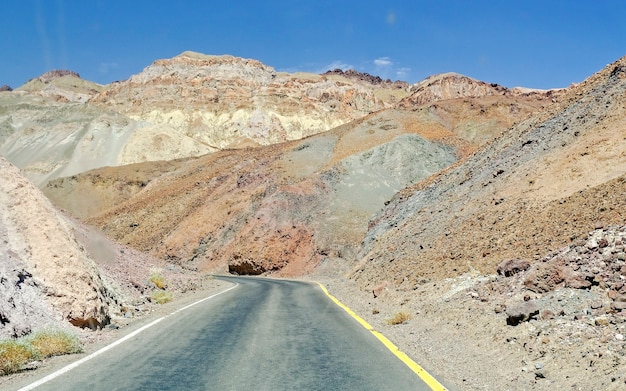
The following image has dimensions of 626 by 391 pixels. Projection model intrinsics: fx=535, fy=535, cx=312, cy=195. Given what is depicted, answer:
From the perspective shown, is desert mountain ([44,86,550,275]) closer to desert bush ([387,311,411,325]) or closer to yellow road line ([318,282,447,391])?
desert bush ([387,311,411,325])

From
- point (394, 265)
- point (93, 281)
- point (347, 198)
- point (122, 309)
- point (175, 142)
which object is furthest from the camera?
point (175, 142)

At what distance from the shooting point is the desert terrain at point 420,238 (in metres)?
8.01

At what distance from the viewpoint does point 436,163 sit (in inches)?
2266

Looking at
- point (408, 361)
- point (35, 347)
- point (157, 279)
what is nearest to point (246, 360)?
point (408, 361)

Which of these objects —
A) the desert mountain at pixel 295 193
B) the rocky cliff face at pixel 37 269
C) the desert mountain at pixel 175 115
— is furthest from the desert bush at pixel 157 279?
the desert mountain at pixel 175 115

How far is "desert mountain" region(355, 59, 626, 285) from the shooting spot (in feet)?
40.8

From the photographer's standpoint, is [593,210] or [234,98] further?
[234,98]

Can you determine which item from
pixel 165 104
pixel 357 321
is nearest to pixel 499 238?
pixel 357 321

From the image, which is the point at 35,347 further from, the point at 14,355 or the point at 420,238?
the point at 420,238

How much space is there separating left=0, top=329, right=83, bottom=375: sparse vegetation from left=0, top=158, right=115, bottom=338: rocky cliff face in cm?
72

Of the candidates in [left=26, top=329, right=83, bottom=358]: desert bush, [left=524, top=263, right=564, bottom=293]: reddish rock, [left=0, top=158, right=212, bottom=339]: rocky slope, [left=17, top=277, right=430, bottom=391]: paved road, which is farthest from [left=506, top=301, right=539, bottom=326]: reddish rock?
[left=0, top=158, right=212, bottom=339]: rocky slope

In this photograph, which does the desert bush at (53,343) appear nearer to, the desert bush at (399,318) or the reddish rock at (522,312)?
the desert bush at (399,318)

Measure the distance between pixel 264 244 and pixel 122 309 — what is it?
31941mm

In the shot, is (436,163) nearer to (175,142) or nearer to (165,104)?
(175,142)
